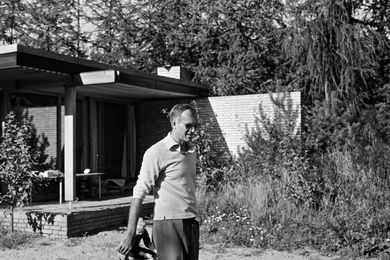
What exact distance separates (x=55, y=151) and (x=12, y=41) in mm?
11707

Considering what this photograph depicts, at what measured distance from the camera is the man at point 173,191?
12.0 feet

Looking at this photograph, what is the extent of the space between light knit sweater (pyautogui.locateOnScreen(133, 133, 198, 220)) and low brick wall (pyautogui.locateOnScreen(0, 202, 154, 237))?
521 cm

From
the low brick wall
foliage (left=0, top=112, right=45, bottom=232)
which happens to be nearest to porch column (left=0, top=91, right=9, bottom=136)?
the low brick wall

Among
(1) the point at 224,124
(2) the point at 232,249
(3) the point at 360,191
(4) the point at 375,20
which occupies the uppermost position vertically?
(4) the point at 375,20

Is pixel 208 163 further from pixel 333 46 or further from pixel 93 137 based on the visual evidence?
pixel 333 46

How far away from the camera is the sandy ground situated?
23.2 ft

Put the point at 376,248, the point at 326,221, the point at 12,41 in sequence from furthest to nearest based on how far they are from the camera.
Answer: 1. the point at 12,41
2. the point at 326,221
3. the point at 376,248

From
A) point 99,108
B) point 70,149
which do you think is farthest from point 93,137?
point 70,149

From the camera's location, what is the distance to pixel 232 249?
7.48 m

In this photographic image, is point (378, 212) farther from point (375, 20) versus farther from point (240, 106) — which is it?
point (375, 20)

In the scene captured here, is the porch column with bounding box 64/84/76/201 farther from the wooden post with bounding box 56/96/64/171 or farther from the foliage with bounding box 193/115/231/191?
the foliage with bounding box 193/115/231/191

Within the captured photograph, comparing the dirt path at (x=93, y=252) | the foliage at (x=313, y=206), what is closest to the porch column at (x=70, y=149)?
the dirt path at (x=93, y=252)

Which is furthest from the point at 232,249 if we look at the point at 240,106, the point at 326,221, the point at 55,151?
the point at 240,106

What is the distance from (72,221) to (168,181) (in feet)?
17.5
